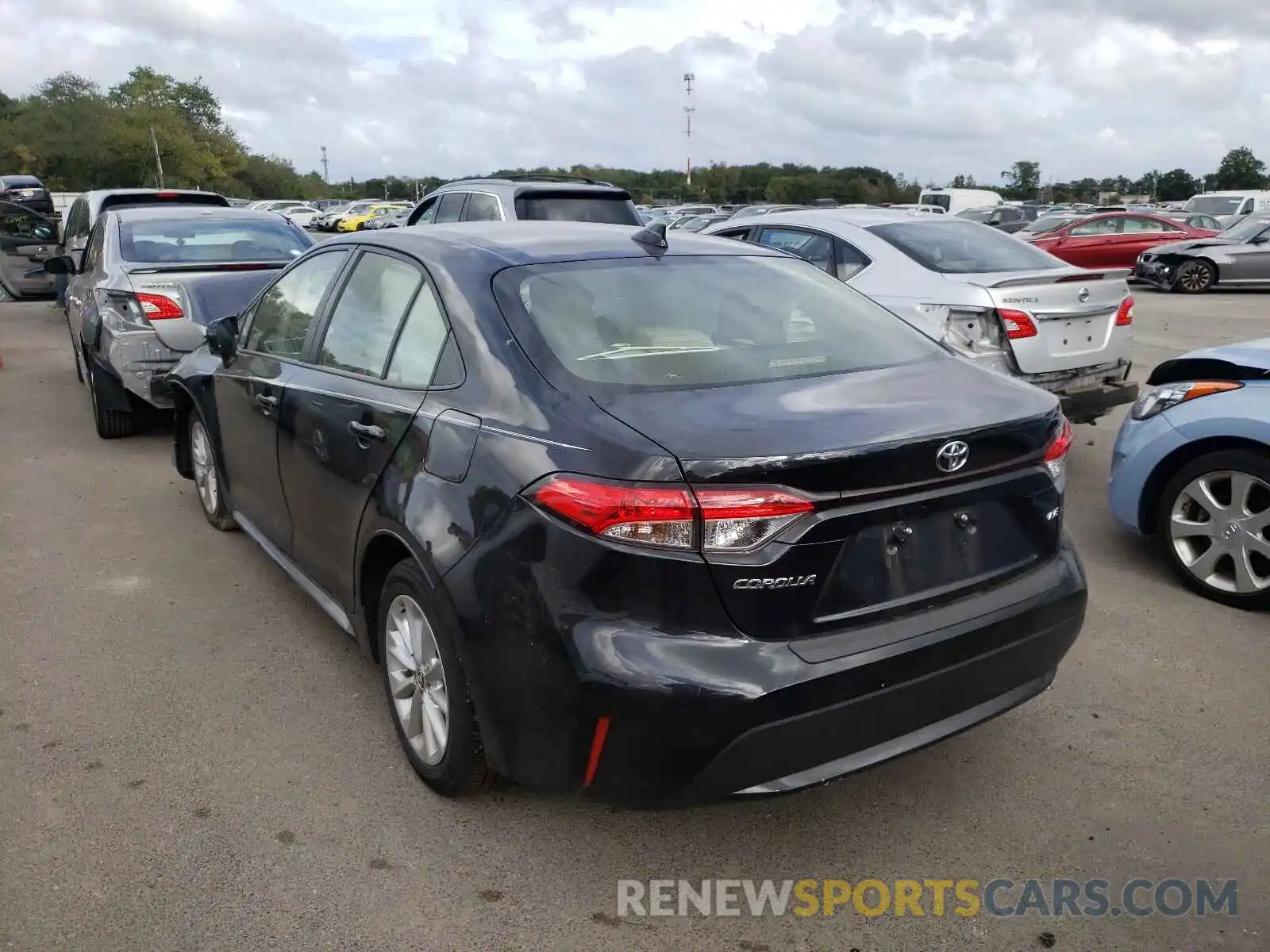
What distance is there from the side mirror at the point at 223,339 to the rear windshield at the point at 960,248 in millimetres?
4269

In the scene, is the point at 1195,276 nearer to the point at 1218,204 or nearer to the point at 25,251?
the point at 1218,204

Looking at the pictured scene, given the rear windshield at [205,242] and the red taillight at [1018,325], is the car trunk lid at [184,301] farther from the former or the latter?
the red taillight at [1018,325]

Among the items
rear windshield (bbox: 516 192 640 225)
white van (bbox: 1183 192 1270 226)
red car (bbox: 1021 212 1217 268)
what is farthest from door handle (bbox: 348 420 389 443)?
white van (bbox: 1183 192 1270 226)

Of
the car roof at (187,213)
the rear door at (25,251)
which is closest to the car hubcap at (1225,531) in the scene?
the car roof at (187,213)

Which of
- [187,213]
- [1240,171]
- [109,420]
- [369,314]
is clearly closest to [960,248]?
[369,314]

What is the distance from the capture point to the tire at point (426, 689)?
282 cm

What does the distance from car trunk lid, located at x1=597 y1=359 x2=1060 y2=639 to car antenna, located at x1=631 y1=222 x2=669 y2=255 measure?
35.5 inches

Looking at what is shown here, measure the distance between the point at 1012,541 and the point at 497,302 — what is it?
1.59 metres

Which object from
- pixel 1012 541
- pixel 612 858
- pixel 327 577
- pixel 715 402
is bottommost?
pixel 612 858

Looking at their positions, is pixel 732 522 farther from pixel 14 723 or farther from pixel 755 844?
pixel 14 723

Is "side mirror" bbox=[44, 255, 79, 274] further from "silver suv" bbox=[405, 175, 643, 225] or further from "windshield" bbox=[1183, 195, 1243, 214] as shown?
"windshield" bbox=[1183, 195, 1243, 214]

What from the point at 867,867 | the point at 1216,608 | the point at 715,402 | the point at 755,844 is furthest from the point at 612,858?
the point at 1216,608

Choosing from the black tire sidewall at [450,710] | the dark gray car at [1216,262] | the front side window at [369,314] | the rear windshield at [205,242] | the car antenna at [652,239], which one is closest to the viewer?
the black tire sidewall at [450,710]

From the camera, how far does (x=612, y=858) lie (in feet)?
9.37
